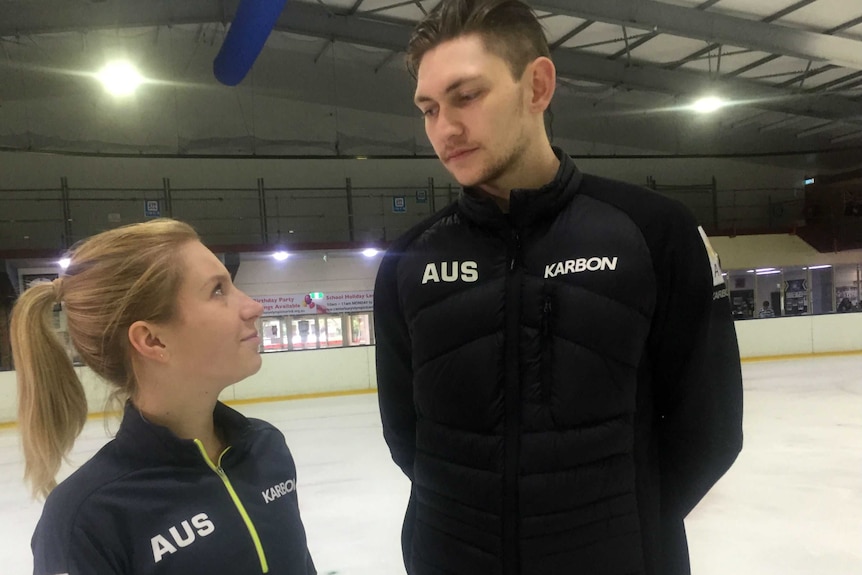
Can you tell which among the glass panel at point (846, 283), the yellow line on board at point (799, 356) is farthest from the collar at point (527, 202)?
the glass panel at point (846, 283)

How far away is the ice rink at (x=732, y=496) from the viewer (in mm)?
2355

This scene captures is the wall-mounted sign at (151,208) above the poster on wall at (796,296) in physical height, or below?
above

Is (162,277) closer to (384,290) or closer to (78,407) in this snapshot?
(78,407)

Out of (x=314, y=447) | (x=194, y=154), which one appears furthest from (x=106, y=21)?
(x=314, y=447)

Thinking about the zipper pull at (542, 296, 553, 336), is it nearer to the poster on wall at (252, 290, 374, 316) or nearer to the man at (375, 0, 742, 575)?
the man at (375, 0, 742, 575)

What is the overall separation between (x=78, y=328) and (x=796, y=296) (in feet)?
41.3

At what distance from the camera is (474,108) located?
34.4 inches

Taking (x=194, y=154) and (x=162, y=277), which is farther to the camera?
(x=194, y=154)

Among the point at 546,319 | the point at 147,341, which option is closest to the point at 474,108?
the point at 546,319

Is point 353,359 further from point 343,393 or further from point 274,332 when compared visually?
point 274,332

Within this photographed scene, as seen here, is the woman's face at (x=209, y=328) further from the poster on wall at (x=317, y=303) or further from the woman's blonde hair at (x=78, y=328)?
the poster on wall at (x=317, y=303)

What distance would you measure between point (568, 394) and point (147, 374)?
0.62 m

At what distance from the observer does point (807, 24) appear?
7.62m

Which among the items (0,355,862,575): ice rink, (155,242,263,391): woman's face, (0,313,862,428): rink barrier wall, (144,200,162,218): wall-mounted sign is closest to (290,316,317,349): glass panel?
(144,200,162,218): wall-mounted sign
